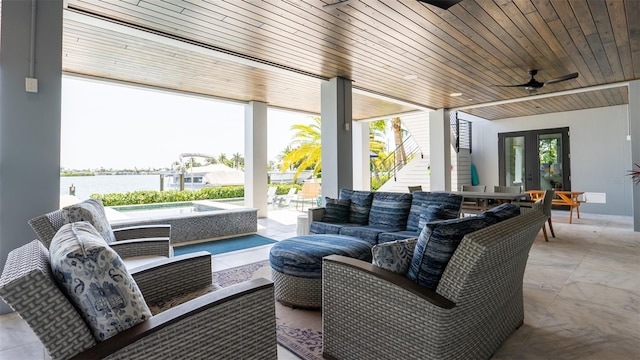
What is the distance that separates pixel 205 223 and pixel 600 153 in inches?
396

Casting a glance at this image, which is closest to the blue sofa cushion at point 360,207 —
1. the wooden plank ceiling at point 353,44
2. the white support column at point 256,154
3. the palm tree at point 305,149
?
the wooden plank ceiling at point 353,44

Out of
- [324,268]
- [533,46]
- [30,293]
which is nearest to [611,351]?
[324,268]

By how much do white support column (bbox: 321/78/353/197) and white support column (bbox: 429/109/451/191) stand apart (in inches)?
145

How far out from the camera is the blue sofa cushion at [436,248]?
158 centimetres

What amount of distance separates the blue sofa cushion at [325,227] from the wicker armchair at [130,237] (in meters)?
1.76

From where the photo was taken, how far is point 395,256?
1790 millimetres

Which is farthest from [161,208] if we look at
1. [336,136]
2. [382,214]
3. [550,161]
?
[550,161]

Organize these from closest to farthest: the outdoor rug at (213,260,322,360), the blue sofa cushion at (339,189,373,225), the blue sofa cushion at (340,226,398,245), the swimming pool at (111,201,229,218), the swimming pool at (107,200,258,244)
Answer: the outdoor rug at (213,260,322,360) → the blue sofa cushion at (340,226,398,245) → the blue sofa cushion at (339,189,373,225) → the swimming pool at (107,200,258,244) → the swimming pool at (111,201,229,218)

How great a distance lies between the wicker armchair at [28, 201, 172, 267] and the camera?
7.00 feet

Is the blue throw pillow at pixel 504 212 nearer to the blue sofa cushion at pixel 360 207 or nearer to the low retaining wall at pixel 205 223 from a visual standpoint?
the blue sofa cushion at pixel 360 207

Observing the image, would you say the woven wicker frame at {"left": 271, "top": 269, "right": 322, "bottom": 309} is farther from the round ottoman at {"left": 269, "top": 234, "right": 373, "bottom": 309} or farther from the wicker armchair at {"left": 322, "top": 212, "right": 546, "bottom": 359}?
the wicker armchair at {"left": 322, "top": 212, "right": 546, "bottom": 359}

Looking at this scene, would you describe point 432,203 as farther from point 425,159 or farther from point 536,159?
point 536,159

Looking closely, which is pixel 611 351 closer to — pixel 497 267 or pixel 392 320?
pixel 497 267

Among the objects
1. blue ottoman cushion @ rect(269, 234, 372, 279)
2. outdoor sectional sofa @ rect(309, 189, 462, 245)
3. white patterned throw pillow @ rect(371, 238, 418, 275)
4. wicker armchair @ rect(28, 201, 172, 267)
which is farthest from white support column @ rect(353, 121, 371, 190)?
white patterned throw pillow @ rect(371, 238, 418, 275)
